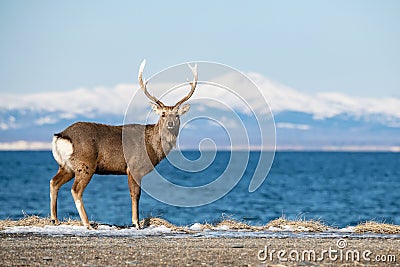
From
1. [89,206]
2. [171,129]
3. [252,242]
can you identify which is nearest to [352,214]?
[89,206]

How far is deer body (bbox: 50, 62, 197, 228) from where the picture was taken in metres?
19.7

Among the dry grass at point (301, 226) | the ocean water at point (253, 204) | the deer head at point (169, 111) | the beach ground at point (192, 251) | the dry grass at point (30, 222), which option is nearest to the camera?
the beach ground at point (192, 251)

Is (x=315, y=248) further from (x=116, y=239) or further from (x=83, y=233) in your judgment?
(x=83, y=233)

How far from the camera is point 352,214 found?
52.5 metres

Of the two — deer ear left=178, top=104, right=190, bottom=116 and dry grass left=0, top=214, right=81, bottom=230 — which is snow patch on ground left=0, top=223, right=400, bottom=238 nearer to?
dry grass left=0, top=214, right=81, bottom=230

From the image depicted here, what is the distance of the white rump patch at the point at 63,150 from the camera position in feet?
64.6

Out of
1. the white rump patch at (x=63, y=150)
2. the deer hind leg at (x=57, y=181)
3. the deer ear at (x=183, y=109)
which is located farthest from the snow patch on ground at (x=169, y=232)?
the deer ear at (x=183, y=109)

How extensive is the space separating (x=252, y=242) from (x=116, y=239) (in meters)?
2.76

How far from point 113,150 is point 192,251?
19.6 feet

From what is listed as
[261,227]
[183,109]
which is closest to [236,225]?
[261,227]

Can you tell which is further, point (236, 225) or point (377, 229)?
point (236, 225)

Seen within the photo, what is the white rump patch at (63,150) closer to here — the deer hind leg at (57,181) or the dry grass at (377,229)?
the deer hind leg at (57,181)

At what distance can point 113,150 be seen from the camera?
2028 cm

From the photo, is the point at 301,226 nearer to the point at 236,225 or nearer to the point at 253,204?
the point at 236,225
